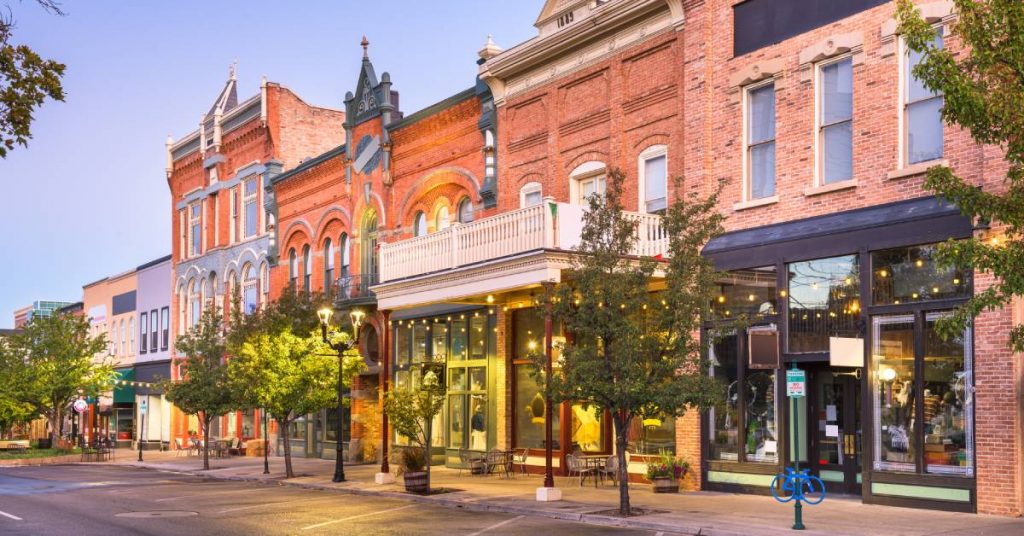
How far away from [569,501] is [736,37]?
32.8 ft

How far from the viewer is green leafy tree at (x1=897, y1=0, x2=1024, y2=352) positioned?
1305cm

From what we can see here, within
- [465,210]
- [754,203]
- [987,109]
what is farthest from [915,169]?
[465,210]

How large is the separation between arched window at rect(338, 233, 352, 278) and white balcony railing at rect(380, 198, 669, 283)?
10048 millimetres

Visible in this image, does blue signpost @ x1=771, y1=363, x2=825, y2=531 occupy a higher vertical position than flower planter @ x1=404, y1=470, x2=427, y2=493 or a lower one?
higher

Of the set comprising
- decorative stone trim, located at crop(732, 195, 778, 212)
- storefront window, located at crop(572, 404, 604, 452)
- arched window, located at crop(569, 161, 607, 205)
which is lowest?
storefront window, located at crop(572, 404, 604, 452)

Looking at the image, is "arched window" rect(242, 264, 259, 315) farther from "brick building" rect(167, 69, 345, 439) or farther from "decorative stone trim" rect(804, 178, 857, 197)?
"decorative stone trim" rect(804, 178, 857, 197)

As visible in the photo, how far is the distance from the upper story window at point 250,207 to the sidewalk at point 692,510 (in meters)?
19.3

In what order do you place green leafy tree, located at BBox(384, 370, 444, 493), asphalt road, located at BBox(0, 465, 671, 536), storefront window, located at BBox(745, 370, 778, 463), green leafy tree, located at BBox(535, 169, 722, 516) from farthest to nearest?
green leafy tree, located at BBox(384, 370, 444, 493)
storefront window, located at BBox(745, 370, 778, 463)
green leafy tree, located at BBox(535, 169, 722, 516)
asphalt road, located at BBox(0, 465, 671, 536)

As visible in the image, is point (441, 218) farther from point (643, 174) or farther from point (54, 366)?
point (54, 366)

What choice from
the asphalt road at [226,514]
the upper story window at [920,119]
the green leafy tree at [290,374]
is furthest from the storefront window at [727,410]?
the green leafy tree at [290,374]

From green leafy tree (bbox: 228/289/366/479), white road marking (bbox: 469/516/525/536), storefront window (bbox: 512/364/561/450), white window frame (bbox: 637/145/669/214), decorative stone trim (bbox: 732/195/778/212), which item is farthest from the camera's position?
green leafy tree (bbox: 228/289/366/479)

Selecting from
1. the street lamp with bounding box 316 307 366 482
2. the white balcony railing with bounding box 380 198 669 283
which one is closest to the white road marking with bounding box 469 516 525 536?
the white balcony railing with bounding box 380 198 669 283

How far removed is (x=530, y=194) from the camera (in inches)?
1163

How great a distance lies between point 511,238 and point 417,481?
5510 mm
